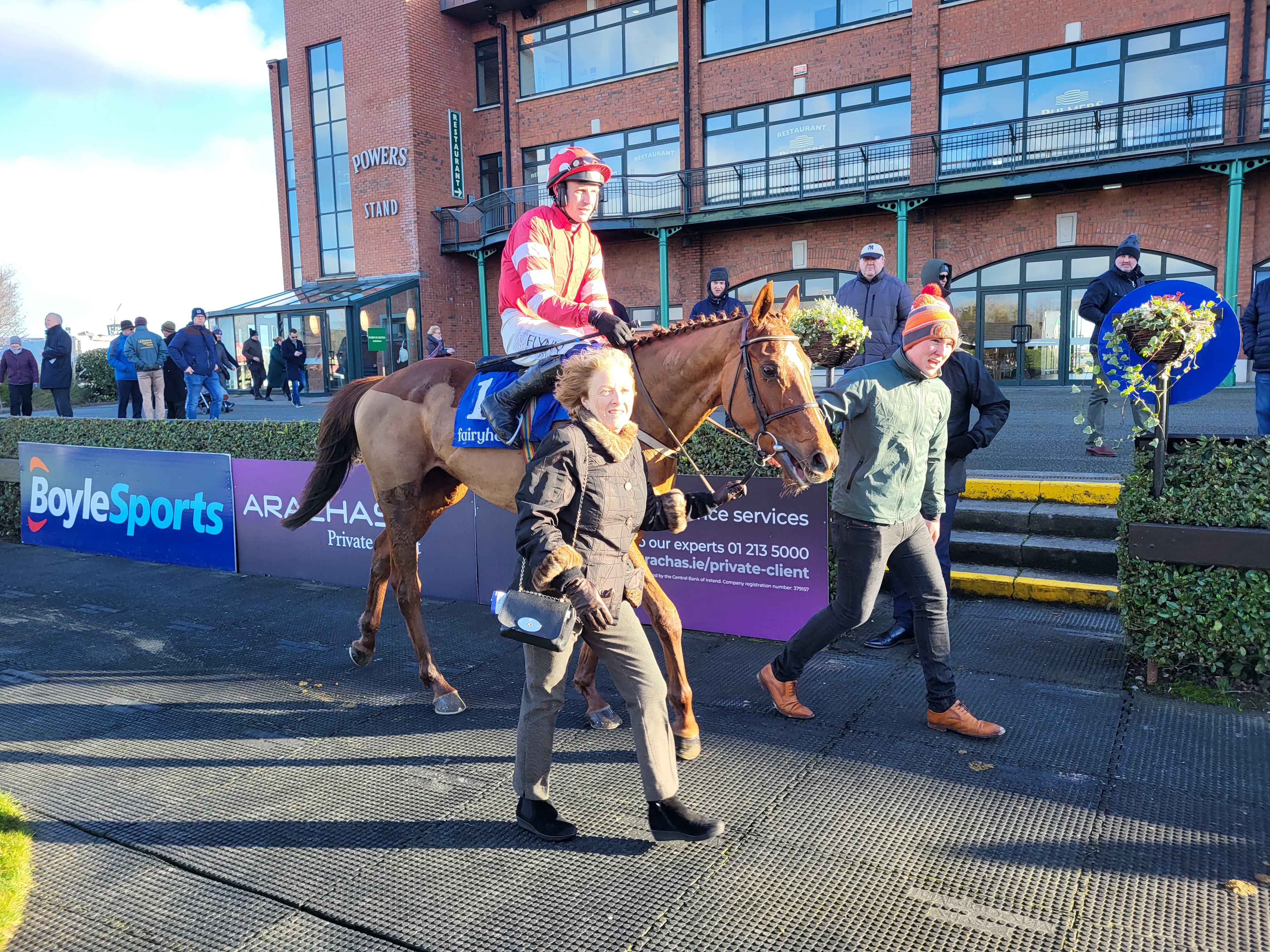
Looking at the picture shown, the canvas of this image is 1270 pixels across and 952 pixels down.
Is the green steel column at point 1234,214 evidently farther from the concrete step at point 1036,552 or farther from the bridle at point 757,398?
the bridle at point 757,398

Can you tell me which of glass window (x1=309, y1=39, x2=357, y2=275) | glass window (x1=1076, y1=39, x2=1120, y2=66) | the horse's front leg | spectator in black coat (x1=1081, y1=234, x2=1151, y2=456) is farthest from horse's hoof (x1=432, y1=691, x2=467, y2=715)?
glass window (x1=309, y1=39, x2=357, y2=275)

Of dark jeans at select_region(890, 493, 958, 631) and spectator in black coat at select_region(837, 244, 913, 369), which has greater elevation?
spectator in black coat at select_region(837, 244, 913, 369)

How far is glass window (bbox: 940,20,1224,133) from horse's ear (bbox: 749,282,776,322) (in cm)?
1679

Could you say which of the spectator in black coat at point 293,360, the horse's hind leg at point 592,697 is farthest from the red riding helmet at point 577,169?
the spectator in black coat at point 293,360

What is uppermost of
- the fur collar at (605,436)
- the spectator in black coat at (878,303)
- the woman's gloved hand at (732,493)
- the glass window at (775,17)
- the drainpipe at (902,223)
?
the glass window at (775,17)

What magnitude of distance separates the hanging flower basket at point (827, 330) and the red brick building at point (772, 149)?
10.7 m

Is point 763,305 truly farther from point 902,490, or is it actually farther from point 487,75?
point 487,75

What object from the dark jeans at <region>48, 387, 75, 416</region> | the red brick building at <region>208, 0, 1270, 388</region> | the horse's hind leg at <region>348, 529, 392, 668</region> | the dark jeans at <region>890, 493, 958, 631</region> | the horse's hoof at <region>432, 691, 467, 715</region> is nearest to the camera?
the horse's hoof at <region>432, 691, 467, 715</region>

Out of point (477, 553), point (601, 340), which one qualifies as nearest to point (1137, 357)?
point (601, 340)

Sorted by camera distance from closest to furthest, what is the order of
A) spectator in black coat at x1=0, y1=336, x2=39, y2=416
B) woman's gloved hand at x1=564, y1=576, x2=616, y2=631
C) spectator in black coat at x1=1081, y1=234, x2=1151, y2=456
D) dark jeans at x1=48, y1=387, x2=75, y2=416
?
woman's gloved hand at x1=564, y1=576, x2=616, y2=631, spectator in black coat at x1=1081, y1=234, x2=1151, y2=456, dark jeans at x1=48, y1=387, x2=75, y2=416, spectator in black coat at x1=0, y1=336, x2=39, y2=416

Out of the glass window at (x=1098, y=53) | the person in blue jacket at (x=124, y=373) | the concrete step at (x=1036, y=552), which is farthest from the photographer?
the glass window at (x=1098, y=53)

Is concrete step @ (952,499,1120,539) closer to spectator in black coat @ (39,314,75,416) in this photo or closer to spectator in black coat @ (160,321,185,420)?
spectator in black coat @ (160,321,185,420)

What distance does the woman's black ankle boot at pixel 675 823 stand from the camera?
3023mm

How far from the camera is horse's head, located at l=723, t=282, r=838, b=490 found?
11.0 ft
